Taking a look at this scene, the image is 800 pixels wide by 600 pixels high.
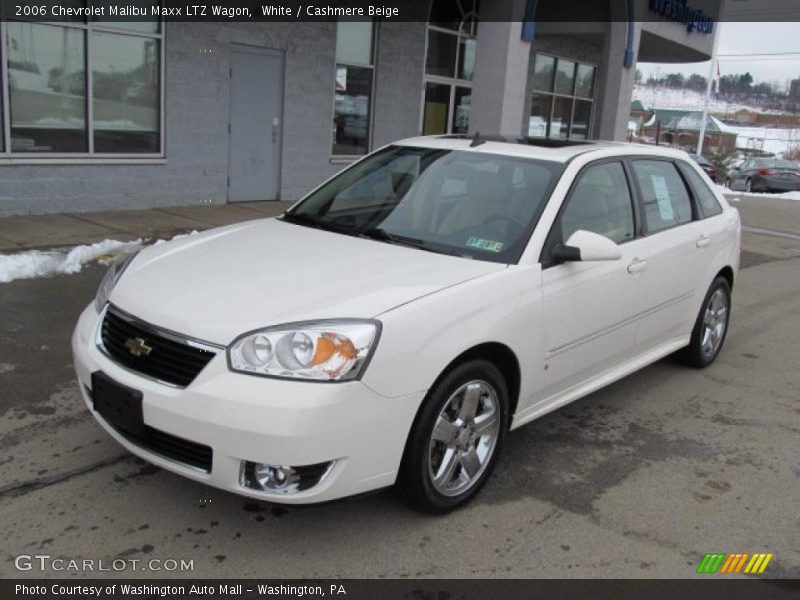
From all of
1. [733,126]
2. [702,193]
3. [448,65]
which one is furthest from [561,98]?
[733,126]

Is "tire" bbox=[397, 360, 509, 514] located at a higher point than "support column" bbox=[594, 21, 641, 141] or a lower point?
lower

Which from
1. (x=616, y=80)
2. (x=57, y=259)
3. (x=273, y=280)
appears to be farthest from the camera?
(x=616, y=80)

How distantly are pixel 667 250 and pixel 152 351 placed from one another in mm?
3169

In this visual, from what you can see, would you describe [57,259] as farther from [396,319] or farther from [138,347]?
[396,319]

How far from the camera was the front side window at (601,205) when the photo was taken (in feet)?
13.6

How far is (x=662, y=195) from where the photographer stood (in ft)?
16.6

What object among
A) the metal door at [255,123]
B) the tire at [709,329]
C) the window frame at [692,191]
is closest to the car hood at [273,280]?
the window frame at [692,191]

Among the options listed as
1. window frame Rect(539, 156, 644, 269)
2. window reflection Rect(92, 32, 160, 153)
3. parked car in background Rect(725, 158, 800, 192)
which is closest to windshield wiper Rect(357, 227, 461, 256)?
window frame Rect(539, 156, 644, 269)

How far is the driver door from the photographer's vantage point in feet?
12.7

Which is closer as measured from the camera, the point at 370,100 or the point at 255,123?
the point at 255,123

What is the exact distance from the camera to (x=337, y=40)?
12547 millimetres

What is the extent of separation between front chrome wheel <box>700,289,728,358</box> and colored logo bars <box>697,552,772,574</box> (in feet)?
8.34

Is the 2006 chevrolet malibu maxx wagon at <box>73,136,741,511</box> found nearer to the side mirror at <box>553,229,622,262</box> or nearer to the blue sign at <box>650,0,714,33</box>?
the side mirror at <box>553,229,622,262</box>

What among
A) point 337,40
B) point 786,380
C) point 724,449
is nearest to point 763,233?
point 337,40
